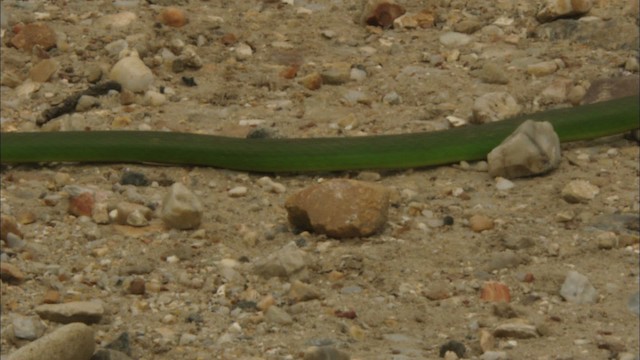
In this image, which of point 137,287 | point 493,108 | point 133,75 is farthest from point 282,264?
point 133,75

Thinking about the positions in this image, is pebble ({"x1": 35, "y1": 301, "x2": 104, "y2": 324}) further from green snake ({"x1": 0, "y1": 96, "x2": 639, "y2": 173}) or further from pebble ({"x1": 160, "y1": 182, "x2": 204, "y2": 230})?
green snake ({"x1": 0, "y1": 96, "x2": 639, "y2": 173})

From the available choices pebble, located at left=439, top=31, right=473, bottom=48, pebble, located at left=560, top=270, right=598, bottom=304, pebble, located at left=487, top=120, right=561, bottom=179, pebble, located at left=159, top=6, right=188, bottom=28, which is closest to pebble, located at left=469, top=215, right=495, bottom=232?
pebble, located at left=487, top=120, right=561, bottom=179

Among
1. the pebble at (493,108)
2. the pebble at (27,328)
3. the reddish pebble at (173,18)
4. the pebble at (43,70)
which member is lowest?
the pebble at (43,70)

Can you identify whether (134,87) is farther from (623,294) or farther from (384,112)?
(623,294)

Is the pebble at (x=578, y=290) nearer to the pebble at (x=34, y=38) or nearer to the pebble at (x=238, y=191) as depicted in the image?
the pebble at (x=238, y=191)

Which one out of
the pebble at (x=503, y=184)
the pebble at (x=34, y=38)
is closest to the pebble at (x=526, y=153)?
the pebble at (x=503, y=184)
